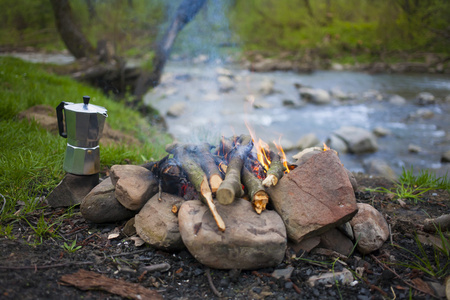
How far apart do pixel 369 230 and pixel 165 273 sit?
142 centimetres

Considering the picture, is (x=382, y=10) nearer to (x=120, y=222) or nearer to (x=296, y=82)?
(x=296, y=82)

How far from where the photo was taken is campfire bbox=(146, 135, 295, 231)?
87.1 inches

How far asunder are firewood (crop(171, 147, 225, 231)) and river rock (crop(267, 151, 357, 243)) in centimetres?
47

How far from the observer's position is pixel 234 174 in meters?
2.32

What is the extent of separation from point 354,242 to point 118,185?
1736mm

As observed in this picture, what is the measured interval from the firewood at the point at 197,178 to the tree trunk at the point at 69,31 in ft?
25.9

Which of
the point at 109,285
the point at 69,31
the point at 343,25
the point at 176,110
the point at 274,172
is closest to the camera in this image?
the point at 109,285

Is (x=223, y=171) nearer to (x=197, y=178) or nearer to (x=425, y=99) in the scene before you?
(x=197, y=178)

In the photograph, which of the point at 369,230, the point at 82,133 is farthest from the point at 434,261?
the point at 82,133

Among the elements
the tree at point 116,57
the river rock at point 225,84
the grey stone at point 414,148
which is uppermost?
the tree at point 116,57

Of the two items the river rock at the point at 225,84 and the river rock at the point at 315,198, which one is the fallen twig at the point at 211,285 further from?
the river rock at the point at 225,84

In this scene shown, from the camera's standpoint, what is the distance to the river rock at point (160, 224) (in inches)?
87.1

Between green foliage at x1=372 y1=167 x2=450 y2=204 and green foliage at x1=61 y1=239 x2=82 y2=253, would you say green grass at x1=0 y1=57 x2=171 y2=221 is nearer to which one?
green foliage at x1=61 y1=239 x2=82 y2=253

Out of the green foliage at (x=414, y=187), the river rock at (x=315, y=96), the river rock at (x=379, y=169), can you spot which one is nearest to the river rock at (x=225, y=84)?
the river rock at (x=315, y=96)
